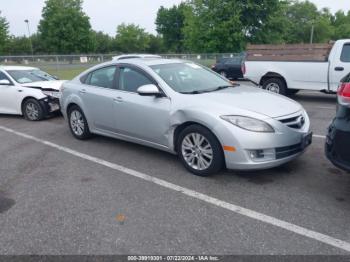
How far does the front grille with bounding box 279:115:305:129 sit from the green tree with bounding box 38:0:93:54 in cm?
4373

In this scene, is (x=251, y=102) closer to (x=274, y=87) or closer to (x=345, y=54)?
(x=345, y=54)

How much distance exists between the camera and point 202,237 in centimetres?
296

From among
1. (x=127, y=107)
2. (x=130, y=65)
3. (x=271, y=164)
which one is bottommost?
(x=271, y=164)

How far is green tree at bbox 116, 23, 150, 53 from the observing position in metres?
61.7

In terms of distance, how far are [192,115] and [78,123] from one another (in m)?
2.79

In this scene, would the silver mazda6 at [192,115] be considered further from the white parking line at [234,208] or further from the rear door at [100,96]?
the white parking line at [234,208]

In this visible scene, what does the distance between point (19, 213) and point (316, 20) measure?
215ft

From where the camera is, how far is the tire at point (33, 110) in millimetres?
8016

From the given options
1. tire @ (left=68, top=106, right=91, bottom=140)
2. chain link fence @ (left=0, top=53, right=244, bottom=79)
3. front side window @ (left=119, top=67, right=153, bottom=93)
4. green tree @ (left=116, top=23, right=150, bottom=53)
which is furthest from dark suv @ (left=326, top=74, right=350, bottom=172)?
green tree @ (left=116, top=23, right=150, bottom=53)

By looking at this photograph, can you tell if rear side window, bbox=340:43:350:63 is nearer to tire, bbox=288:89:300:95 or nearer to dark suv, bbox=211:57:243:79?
tire, bbox=288:89:300:95

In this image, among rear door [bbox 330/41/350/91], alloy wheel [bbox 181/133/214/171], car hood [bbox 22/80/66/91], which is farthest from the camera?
rear door [bbox 330/41/350/91]

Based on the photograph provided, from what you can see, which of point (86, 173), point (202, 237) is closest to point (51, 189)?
point (86, 173)

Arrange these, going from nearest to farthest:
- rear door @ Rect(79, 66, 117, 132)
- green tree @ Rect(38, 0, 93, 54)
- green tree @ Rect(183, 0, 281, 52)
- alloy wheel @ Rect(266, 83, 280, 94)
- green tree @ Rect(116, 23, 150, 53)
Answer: rear door @ Rect(79, 66, 117, 132)
alloy wheel @ Rect(266, 83, 280, 94)
green tree @ Rect(183, 0, 281, 52)
green tree @ Rect(38, 0, 93, 54)
green tree @ Rect(116, 23, 150, 53)

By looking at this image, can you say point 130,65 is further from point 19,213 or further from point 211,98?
point 19,213
